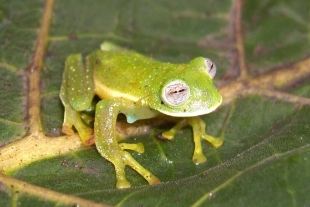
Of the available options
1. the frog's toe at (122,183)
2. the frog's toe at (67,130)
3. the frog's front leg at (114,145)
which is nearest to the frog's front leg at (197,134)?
the frog's front leg at (114,145)

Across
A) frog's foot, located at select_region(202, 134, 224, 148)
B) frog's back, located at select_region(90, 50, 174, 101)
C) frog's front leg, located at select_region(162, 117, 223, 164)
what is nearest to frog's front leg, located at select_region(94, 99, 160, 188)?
frog's back, located at select_region(90, 50, 174, 101)

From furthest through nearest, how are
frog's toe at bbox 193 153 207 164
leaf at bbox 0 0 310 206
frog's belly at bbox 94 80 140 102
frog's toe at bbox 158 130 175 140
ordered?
1. frog's belly at bbox 94 80 140 102
2. frog's toe at bbox 158 130 175 140
3. frog's toe at bbox 193 153 207 164
4. leaf at bbox 0 0 310 206

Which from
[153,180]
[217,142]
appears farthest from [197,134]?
[153,180]

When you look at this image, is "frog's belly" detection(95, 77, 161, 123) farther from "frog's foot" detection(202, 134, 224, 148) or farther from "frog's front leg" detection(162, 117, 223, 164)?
"frog's foot" detection(202, 134, 224, 148)

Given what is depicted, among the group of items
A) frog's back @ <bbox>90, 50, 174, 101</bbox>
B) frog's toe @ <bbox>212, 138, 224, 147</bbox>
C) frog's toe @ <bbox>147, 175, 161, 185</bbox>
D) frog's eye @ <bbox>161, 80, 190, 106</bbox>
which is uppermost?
frog's eye @ <bbox>161, 80, 190, 106</bbox>

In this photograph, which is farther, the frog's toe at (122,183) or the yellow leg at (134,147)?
the yellow leg at (134,147)

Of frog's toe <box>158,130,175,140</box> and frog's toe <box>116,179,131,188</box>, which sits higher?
frog's toe <box>158,130,175,140</box>

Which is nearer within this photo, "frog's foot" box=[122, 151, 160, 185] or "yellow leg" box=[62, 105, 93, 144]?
"frog's foot" box=[122, 151, 160, 185]

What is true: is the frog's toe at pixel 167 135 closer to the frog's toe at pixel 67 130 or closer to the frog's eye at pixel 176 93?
the frog's eye at pixel 176 93
